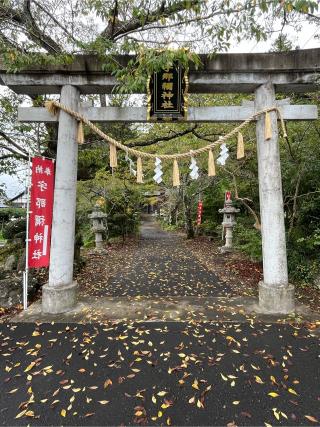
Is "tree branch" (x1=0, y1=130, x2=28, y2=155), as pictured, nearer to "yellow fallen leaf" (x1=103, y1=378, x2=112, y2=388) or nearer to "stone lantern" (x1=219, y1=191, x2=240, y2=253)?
"yellow fallen leaf" (x1=103, y1=378, x2=112, y2=388)

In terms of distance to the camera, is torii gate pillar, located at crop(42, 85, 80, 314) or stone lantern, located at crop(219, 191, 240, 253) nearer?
torii gate pillar, located at crop(42, 85, 80, 314)

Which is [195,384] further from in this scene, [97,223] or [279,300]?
[97,223]

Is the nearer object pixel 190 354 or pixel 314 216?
pixel 190 354

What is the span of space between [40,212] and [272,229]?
404 centimetres

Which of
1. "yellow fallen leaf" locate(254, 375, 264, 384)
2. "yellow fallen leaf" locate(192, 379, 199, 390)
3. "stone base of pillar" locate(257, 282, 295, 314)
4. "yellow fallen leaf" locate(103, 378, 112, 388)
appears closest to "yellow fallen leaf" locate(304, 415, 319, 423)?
"yellow fallen leaf" locate(254, 375, 264, 384)

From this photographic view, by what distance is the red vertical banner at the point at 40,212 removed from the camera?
4.56m

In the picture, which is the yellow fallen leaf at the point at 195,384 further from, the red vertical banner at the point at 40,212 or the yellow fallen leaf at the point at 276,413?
the red vertical banner at the point at 40,212

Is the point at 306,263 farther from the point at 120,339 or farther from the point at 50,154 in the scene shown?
the point at 50,154

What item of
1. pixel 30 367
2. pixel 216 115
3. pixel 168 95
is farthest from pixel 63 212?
pixel 216 115

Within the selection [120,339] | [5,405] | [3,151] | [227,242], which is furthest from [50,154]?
[227,242]

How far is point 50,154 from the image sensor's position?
621 centimetres

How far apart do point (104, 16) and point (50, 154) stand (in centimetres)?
313

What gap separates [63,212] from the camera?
453 centimetres

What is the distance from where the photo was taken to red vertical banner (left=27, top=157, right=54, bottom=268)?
15.0 ft
